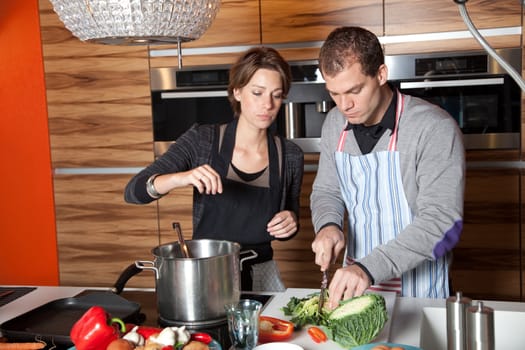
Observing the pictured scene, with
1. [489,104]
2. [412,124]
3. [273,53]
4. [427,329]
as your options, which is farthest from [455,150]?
[489,104]

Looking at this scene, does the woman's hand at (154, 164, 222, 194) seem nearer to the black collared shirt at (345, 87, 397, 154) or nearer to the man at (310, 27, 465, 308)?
the man at (310, 27, 465, 308)

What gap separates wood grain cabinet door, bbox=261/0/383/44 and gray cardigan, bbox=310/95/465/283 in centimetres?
134

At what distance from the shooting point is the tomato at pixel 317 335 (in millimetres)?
1379

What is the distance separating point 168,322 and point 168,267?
15 cm

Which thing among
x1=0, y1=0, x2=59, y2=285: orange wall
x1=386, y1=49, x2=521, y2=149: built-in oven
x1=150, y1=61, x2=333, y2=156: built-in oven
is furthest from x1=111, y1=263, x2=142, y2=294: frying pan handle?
x1=0, y1=0, x2=59, y2=285: orange wall

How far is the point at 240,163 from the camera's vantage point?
2107 millimetres

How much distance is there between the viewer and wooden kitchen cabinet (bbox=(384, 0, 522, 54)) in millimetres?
2912

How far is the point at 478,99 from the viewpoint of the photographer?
3.02 metres

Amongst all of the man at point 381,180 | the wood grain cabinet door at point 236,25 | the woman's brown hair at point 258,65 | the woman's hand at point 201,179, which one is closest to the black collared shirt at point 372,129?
the man at point 381,180

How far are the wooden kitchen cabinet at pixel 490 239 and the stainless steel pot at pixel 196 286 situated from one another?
6.25ft

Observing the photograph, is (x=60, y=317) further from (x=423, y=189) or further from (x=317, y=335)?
(x=423, y=189)

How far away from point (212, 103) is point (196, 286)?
6.71ft

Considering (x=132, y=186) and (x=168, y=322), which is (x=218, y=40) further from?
(x=168, y=322)

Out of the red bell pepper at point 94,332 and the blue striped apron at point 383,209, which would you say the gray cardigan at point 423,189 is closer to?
the blue striped apron at point 383,209
